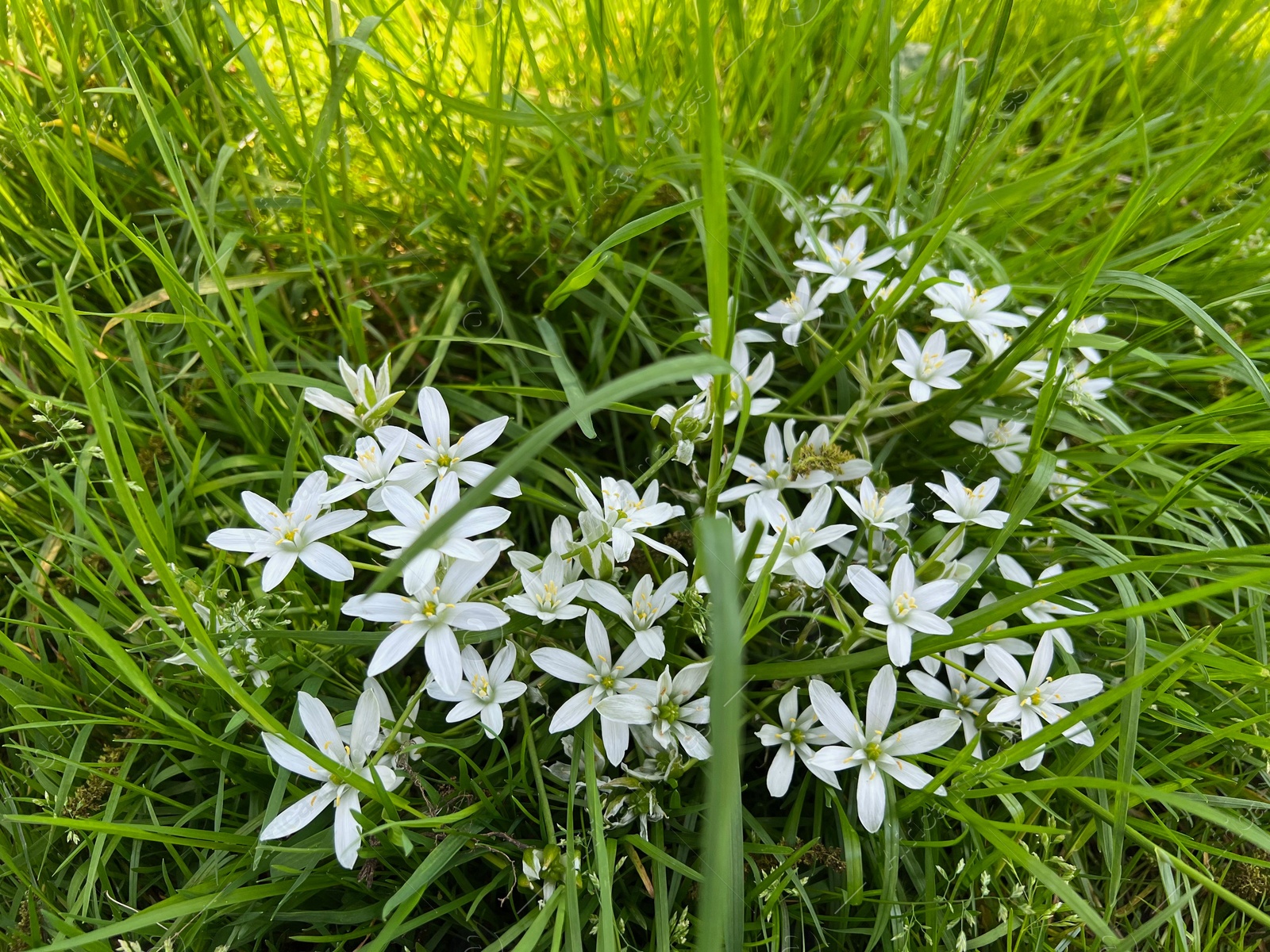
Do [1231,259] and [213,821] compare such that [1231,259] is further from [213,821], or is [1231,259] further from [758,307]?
[213,821]

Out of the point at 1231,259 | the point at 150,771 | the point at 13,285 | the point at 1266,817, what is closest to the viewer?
the point at 150,771

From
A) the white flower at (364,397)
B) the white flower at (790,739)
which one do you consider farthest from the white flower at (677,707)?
the white flower at (364,397)

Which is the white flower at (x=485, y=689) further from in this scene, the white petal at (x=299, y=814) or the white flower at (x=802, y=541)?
the white flower at (x=802, y=541)

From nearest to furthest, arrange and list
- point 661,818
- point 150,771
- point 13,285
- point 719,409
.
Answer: point 719,409
point 661,818
point 150,771
point 13,285

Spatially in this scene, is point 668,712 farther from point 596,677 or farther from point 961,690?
point 961,690

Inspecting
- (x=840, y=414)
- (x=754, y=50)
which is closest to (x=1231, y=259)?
(x=840, y=414)

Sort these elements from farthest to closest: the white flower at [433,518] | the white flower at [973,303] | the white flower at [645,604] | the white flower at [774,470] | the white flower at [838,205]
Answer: the white flower at [838,205] → the white flower at [973,303] → the white flower at [774,470] → the white flower at [645,604] → the white flower at [433,518]
